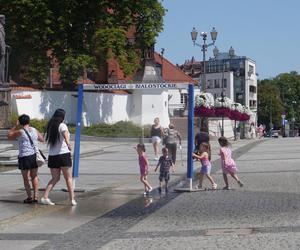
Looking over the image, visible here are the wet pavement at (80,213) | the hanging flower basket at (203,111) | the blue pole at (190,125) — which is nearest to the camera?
the wet pavement at (80,213)

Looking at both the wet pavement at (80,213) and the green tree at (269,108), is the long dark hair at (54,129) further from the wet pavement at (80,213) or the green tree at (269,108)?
the green tree at (269,108)

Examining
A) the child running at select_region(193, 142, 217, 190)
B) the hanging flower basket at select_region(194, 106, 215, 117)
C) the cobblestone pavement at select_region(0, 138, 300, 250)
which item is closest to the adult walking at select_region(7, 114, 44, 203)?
the cobblestone pavement at select_region(0, 138, 300, 250)

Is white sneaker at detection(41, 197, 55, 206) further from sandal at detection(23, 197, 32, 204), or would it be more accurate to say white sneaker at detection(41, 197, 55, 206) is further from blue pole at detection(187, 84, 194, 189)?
blue pole at detection(187, 84, 194, 189)

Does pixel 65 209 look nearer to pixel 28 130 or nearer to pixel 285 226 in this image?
pixel 28 130

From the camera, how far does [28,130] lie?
13.4 m

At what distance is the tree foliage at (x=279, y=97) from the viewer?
14300 cm

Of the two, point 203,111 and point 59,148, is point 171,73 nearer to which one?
point 203,111

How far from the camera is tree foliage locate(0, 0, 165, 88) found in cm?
4784

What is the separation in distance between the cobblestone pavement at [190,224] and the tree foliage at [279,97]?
12783 centimetres

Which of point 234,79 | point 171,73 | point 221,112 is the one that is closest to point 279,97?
point 234,79

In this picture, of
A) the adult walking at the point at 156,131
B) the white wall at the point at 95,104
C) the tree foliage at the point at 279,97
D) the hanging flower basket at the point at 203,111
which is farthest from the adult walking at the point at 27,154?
the tree foliage at the point at 279,97

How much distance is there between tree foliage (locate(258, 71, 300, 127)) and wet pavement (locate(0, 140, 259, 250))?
125091 mm

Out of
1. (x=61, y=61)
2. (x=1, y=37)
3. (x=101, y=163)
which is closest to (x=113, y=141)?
(x=61, y=61)

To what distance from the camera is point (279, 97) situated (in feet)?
500
